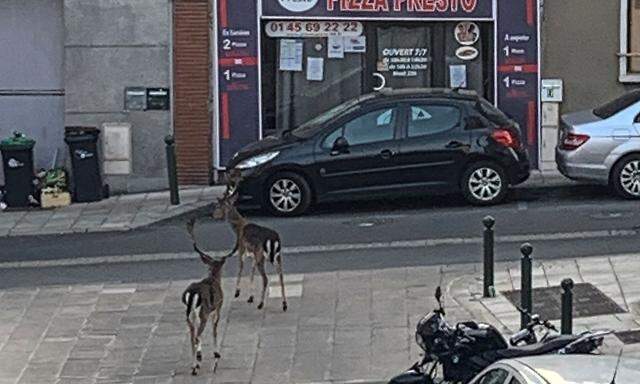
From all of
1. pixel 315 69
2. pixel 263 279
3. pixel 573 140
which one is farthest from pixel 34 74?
pixel 263 279

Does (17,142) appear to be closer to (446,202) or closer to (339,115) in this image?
(339,115)

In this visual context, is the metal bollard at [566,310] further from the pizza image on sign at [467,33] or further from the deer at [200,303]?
the pizza image on sign at [467,33]

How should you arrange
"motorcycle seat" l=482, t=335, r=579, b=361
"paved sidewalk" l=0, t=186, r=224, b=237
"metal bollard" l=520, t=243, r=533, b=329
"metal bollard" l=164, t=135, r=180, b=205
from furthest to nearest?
1. "metal bollard" l=164, t=135, r=180, b=205
2. "paved sidewalk" l=0, t=186, r=224, b=237
3. "metal bollard" l=520, t=243, r=533, b=329
4. "motorcycle seat" l=482, t=335, r=579, b=361

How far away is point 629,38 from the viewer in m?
22.5

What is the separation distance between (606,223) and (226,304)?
5752mm

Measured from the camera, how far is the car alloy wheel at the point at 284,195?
19.4m

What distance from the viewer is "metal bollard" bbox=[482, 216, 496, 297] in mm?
13531

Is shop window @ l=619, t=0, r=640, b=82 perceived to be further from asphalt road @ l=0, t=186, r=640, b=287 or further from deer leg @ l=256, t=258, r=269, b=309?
deer leg @ l=256, t=258, r=269, b=309

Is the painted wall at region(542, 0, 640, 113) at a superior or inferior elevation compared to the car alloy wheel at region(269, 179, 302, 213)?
superior

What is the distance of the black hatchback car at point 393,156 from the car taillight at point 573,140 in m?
0.70

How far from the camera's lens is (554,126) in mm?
22578

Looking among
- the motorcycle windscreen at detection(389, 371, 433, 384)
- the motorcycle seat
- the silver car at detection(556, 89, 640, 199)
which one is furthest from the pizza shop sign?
the motorcycle seat

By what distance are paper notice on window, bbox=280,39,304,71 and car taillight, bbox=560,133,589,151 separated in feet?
15.5

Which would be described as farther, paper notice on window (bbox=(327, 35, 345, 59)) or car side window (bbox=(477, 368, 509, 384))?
paper notice on window (bbox=(327, 35, 345, 59))
